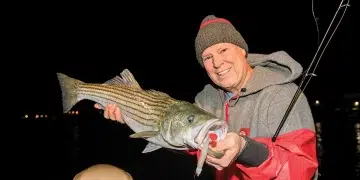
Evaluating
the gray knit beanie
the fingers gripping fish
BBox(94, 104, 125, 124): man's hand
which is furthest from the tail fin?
the gray knit beanie

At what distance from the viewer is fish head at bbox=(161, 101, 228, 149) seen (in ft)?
11.0

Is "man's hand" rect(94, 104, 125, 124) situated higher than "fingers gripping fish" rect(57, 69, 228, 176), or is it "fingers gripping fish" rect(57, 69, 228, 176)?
A: "fingers gripping fish" rect(57, 69, 228, 176)

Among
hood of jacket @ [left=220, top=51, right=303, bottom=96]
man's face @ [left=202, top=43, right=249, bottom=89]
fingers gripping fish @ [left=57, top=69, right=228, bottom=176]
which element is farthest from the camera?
man's face @ [left=202, top=43, right=249, bottom=89]

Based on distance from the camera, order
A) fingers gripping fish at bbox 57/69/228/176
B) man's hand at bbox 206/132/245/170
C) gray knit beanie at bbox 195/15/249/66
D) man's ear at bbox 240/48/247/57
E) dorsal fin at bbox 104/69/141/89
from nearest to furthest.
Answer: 1. man's hand at bbox 206/132/245/170
2. fingers gripping fish at bbox 57/69/228/176
3. gray knit beanie at bbox 195/15/249/66
4. man's ear at bbox 240/48/247/57
5. dorsal fin at bbox 104/69/141/89

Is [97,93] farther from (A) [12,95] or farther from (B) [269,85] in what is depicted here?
(A) [12,95]

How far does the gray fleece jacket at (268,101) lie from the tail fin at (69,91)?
250 cm

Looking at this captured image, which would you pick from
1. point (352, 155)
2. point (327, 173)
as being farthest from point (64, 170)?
point (352, 155)

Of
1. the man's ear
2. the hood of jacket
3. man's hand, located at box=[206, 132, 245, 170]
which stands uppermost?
the man's ear

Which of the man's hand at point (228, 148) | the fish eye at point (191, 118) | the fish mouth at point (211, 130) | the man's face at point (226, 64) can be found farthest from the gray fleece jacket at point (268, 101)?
the fish eye at point (191, 118)

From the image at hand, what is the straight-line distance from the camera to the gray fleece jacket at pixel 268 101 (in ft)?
13.7

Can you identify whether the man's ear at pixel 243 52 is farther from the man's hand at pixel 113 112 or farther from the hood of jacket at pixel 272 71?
the man's hand at pixel 113 112

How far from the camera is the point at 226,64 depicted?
4.63m

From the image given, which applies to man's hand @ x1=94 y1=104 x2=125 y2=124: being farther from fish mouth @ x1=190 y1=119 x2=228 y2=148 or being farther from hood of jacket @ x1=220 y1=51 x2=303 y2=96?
fish mouth @ x1=190 y1=119 x2=228 y2=148

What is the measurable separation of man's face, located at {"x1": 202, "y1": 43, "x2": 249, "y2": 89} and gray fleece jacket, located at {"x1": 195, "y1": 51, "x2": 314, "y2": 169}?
16 centimetres
